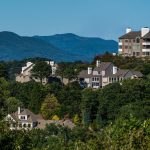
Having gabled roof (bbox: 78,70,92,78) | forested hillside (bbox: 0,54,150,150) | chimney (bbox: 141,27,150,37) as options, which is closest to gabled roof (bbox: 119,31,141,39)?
chimney (bbox: 141,27,150,37)

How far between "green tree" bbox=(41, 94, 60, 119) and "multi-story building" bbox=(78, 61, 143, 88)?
883 cm

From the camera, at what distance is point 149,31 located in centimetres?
7581

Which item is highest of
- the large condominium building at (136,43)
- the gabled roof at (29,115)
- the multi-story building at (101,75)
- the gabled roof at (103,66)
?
the large condominium building at (136,43)

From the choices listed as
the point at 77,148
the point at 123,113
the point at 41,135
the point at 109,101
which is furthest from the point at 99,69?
the point at 77,148

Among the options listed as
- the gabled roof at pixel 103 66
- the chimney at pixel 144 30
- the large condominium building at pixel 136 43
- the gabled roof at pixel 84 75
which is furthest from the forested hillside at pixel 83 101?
the chimney at pixel 144 30

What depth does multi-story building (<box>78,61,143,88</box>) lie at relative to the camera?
6638cm

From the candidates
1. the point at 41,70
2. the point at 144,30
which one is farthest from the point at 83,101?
the point at 144,30

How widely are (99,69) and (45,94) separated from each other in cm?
888

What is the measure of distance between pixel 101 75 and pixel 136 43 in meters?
9.11

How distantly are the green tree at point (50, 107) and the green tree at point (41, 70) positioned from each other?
33.2 feet

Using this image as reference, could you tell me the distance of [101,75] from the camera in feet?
221

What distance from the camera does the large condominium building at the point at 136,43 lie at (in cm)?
7412

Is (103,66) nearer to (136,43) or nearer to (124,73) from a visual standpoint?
(124,73)

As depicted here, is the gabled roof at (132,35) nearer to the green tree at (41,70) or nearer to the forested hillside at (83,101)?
the forested hillside at (83,101)
